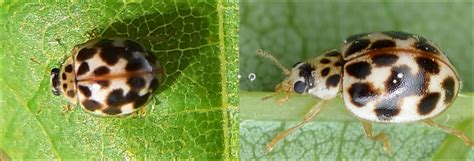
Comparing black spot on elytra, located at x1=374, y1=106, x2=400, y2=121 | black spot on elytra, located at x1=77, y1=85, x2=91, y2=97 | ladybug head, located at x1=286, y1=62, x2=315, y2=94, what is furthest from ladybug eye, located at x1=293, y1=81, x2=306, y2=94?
black spot on elytra, located at x1=77, y1=85, x2=91, y2=97

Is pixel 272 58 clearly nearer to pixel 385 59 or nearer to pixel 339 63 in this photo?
pixel 339 63

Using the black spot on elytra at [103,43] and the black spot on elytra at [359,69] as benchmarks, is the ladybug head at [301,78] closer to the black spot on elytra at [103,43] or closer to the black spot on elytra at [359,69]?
the black spot on elytra at [359,69]

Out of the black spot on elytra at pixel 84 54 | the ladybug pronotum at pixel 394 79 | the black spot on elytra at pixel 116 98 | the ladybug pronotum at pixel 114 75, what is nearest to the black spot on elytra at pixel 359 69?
the ladybug pronotum at pixel 394 79

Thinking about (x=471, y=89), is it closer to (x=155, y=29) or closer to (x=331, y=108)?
(x=331, y=108)

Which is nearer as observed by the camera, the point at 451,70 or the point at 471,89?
the point at 451,70

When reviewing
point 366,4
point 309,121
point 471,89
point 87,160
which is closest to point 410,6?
point 366,4

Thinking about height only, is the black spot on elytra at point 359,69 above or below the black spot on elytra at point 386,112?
above

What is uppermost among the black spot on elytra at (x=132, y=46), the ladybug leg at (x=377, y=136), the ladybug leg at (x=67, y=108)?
the black spot on elytra at (x=132, y=46)
